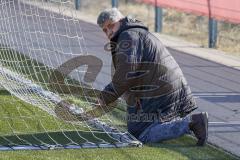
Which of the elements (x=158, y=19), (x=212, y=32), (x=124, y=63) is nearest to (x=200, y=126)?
(x=124, y=63)

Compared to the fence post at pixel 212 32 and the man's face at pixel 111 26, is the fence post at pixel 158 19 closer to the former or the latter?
the fence post at pixel 212 32

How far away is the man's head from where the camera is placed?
8320 mm

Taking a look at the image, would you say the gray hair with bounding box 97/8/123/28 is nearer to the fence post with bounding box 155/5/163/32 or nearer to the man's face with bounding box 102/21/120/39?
the man's face with bounding box 102/21/120/39

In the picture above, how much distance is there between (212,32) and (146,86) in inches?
321

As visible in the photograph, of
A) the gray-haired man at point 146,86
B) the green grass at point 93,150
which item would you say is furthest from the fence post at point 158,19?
the gray-haired man at point 146,86

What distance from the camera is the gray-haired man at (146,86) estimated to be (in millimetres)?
8336

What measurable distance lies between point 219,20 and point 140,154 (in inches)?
321

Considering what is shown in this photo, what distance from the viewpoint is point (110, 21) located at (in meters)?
8.35

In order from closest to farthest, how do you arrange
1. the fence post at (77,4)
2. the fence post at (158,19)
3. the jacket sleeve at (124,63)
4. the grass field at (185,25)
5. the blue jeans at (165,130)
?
the jacket sleeve at (124,63) < the blue jeans at (165,130) < the grass field at (185,25) < the fence post at (158,19) < the fence post at (77,4)

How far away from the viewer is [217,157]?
8008 mm

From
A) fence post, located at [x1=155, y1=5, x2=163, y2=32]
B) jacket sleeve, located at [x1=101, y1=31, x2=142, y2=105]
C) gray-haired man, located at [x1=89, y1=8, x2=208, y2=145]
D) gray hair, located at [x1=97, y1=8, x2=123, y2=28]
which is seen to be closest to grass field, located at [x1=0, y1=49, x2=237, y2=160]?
gray-haired man, located at [x1=89, y1=8, x2=208, y2=145]

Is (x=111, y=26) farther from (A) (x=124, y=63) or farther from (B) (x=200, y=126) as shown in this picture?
(B) (x=200, y=126)

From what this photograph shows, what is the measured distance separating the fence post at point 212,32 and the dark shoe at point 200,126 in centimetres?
798

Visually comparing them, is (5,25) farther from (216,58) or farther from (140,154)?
(140,154)
